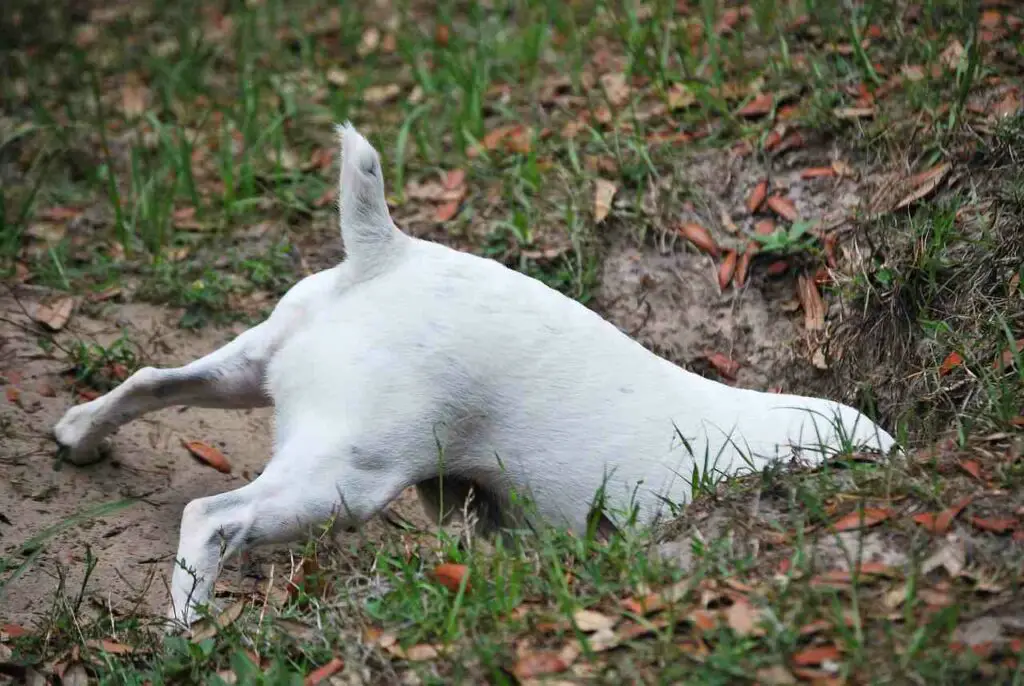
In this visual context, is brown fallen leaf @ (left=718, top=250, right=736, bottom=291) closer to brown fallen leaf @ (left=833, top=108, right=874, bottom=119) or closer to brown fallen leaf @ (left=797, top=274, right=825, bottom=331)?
brown fallen leaf @ (left=797, top=274, right=825, bottom=331)

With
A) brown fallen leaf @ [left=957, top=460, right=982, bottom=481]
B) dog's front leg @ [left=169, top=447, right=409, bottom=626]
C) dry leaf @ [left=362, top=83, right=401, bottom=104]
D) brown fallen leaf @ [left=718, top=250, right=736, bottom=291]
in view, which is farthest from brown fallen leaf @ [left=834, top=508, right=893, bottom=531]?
dry leaf @ [left=362, top=83, right=401, bottom=104]

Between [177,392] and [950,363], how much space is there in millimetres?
2720

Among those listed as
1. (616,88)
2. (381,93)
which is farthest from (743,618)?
(381,93)

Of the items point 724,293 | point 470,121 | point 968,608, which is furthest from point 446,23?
point 968,608

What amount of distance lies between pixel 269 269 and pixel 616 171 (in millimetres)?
1699

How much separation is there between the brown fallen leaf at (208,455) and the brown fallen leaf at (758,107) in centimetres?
292

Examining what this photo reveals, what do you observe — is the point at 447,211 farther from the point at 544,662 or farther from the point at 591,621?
the point at 544,662

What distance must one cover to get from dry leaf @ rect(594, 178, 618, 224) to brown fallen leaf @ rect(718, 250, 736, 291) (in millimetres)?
582

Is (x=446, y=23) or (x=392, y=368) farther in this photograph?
(x=446, y=23)

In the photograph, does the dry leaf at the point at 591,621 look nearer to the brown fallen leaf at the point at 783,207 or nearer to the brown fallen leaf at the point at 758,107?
the brown fallen leaf at the point at 783,207

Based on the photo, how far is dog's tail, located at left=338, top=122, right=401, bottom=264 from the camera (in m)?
3.44

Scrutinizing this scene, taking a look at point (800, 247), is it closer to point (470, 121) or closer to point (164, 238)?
point (470, 121)

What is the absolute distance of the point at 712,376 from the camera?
15.7 ft

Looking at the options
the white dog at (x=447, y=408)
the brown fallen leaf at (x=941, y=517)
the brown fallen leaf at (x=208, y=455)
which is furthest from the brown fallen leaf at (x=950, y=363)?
the brown fallen leaf at (x=208, y=455)
